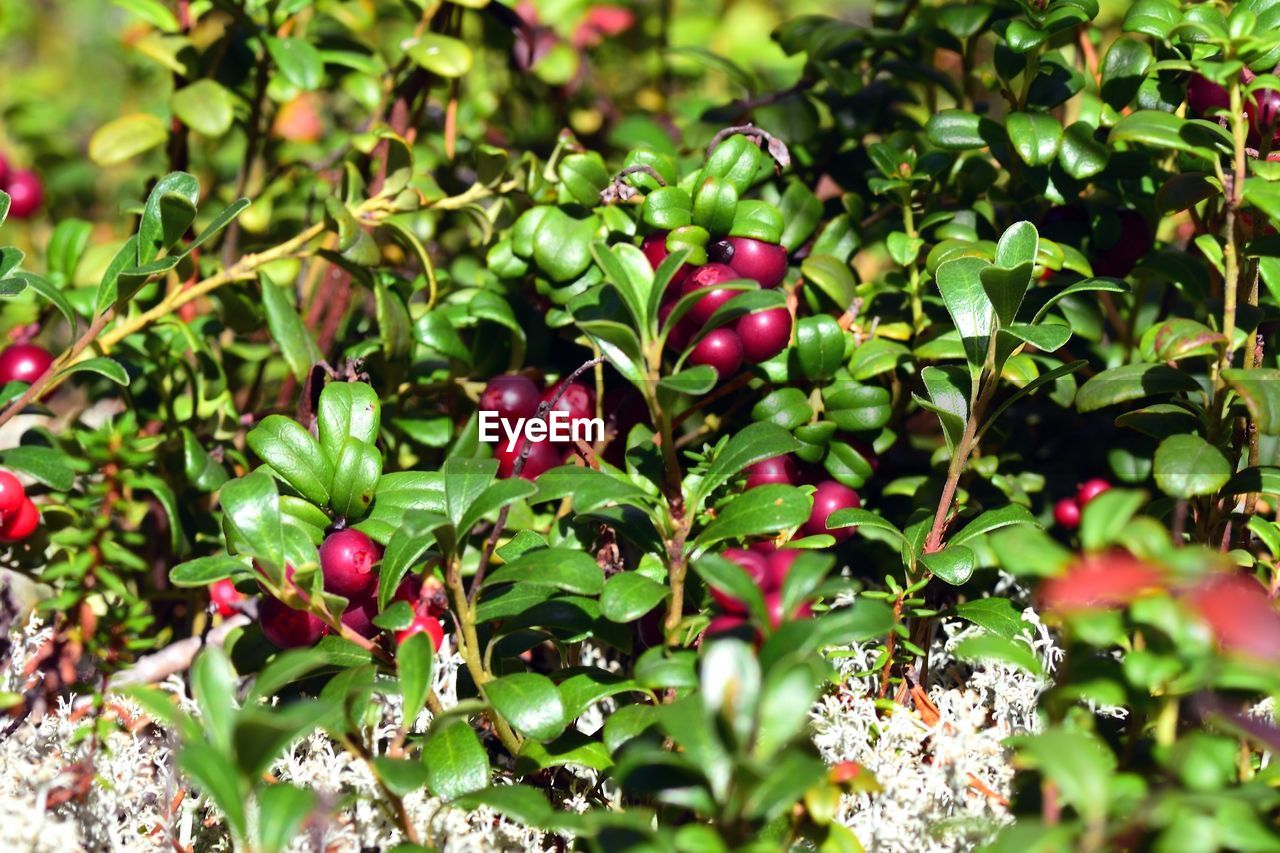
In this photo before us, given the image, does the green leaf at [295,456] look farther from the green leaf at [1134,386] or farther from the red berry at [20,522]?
the green leaf at [1134,386]

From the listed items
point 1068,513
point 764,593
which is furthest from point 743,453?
point 1068,513

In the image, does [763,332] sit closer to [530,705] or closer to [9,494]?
[530,705]

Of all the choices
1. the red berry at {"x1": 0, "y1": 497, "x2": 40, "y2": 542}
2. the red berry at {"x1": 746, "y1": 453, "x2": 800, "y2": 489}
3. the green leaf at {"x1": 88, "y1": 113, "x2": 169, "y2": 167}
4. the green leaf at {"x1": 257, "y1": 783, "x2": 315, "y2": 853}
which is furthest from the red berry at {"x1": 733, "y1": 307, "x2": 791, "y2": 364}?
the green leaf at {"x1": 88, "y1": 113, "x2": 169, "y2": 167}

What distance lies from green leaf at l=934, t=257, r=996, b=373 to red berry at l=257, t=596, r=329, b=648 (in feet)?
2.25

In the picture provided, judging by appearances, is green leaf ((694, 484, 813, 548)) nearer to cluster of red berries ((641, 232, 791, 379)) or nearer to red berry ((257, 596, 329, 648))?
cluster of red berries ((641, 232, 791, 379))

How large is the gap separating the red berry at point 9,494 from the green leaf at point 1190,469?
4.00ft

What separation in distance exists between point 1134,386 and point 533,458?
25.6 inches

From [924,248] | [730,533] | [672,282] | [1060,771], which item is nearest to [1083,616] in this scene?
[1060,771]

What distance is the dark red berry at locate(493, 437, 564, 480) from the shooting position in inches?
55.2

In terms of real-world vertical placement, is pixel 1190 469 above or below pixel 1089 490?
above

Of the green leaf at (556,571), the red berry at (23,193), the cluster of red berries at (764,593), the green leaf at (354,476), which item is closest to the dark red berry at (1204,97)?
the cluster of red berries at (764,593)

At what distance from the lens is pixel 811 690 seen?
Result: 80 centimetres

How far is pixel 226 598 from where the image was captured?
1.48 meters

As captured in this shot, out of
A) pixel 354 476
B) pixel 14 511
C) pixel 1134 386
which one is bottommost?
pixel 14 511
